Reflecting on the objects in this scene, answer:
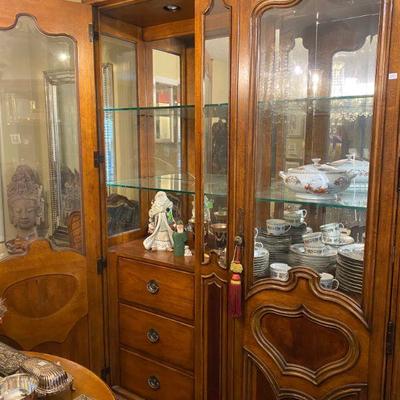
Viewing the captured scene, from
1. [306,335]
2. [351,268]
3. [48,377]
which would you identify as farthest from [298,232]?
[48,377]

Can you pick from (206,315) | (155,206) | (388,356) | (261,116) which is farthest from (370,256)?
(155,206)

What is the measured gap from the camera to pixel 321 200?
60.9 inches

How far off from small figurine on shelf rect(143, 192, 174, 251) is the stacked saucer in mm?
615

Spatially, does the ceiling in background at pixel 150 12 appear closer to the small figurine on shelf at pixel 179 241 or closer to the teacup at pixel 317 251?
the small figurine on shelf at pixel 179 241

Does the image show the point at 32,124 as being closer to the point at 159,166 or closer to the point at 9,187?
the point at 9,187

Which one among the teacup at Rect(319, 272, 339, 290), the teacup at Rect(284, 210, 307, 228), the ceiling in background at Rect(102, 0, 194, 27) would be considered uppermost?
the ceiling in background at Rect(102, 0, 194, 27)

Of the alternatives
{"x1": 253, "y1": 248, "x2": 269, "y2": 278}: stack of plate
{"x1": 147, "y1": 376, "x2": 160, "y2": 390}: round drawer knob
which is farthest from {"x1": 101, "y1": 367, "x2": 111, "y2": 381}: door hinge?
{"x1": 253, "y1": 248, "x2": 269, "y2": 278}: stack of plate

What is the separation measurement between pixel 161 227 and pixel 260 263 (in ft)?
2.21

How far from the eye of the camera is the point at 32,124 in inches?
75.9

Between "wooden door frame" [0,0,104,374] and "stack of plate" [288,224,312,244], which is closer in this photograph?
"stack of plate" [288,224,312,244]

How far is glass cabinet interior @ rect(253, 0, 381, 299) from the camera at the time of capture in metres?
1.42

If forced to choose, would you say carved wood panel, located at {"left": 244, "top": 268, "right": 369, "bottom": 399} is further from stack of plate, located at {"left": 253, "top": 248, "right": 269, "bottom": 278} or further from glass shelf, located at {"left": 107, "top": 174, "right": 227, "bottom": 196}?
glass shelf, located at {"left": 107, "top": 174, "right": 227, "bottom": 196}

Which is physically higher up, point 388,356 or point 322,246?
point 322,246

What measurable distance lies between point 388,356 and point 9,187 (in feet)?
5.53
